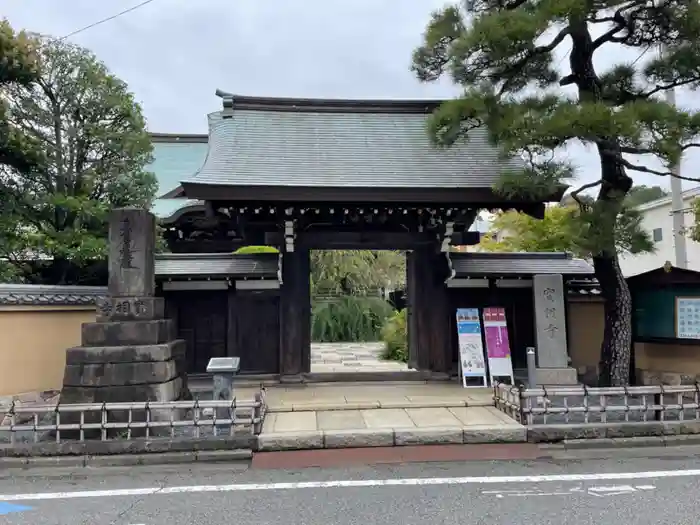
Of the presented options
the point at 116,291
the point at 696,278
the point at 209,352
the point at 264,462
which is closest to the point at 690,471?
the point at 696,278

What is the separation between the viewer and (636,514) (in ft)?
13.6

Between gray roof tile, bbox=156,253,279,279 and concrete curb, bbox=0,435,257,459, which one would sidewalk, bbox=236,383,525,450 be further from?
gray roof tile, bbox=156,253,279,279

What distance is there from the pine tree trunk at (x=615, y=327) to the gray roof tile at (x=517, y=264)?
1674mm

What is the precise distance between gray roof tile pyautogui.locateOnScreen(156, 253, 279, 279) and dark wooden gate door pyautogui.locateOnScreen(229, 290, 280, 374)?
570 mm

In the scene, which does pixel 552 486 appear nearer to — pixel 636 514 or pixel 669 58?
pixel 636 514

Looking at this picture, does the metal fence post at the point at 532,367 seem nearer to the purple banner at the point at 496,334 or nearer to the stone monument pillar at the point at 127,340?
the purple banner at the point at 496,334

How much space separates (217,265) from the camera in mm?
9891

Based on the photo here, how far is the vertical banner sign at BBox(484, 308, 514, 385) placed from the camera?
9453 millimetres

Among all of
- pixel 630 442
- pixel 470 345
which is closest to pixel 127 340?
pixel 470 345

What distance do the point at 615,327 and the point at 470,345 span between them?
2.58 meters

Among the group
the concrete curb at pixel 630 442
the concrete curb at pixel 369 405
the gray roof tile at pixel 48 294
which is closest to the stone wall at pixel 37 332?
the gray roof tile at pixel 48 294

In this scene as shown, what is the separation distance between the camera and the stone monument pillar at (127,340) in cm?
666

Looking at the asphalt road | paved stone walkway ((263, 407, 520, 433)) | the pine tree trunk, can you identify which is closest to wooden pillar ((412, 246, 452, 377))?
paved stone walkway ((263, 407, 520, 433))

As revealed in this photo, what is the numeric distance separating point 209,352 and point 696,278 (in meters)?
8.89
